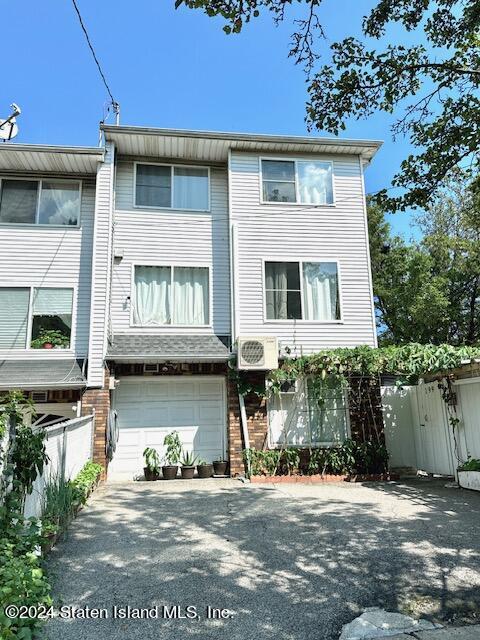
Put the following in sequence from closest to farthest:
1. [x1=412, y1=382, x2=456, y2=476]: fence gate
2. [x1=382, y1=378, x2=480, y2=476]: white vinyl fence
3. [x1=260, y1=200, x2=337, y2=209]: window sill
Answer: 1. [x1=382, y1=378, x2=480, y2=476]: white vinyl fence
2. [x1=412, y1=382, x2=456, y2=476]: fence gate
3. [x1=260, y1=200, x2=337, y2=209]: window sill

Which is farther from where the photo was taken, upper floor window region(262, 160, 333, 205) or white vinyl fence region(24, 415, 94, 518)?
upper floor window region(262, 160, 333, 205)

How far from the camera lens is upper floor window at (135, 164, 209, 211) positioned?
11562 mm

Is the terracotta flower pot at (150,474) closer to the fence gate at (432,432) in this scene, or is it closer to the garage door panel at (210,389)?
the garage door panel at (210,389)

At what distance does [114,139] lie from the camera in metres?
10.9

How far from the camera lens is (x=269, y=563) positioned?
4570 millimetres

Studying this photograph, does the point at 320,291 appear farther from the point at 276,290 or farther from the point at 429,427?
the point at 429,427

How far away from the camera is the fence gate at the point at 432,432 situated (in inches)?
372

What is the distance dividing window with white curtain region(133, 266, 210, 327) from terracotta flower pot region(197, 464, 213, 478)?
125 inches

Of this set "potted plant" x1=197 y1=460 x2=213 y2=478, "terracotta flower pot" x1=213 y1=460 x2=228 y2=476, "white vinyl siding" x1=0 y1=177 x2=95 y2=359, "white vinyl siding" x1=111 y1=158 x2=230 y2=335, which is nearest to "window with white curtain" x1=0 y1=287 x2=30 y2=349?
"white vinyl siding" x1=0 y1=177 x2=95 y2=359

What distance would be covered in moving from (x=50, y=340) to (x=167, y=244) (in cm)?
346

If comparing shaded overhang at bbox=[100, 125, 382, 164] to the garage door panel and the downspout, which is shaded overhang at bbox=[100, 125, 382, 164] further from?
the downspout

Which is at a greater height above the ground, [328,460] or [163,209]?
[163,209]

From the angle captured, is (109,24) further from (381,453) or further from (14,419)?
(381,453)

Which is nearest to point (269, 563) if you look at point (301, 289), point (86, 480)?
point (86, 480)
